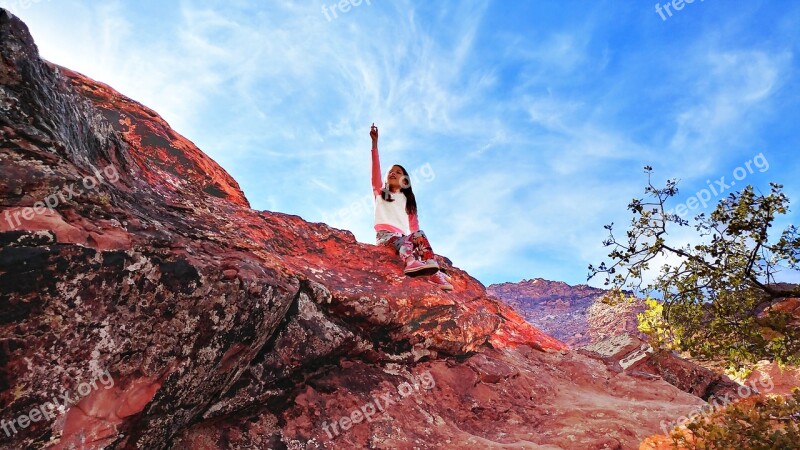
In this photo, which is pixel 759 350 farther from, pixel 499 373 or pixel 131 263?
pixel 131 263

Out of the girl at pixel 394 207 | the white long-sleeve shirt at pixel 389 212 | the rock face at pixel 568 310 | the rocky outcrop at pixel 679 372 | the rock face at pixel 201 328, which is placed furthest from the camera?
the rock face at pixel 568 310

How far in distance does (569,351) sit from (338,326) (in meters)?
11.1

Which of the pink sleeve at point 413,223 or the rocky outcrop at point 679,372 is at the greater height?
the pink sleeve at point 413,223

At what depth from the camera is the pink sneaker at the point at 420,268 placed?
9.72m

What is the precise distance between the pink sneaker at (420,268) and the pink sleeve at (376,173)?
2472mm

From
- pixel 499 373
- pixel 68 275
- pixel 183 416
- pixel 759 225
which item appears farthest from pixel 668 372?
pixel 68 275

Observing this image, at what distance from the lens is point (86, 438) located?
168 inches

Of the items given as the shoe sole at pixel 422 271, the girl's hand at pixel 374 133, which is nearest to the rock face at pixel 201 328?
the shoe sole at pixel 422 271

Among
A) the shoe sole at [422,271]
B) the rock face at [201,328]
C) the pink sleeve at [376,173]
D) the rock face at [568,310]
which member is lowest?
the rock face at [201,328]

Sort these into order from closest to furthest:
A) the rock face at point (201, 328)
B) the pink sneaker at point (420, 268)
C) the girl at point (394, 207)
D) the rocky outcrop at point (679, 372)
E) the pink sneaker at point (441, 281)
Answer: the rock face at point (201, 328) < the pink sneaker at point (420, 268) < the pink sneaker at point (441, 281) < the girl at point (394, 207) < the rocky outcrop at point (679, 372)

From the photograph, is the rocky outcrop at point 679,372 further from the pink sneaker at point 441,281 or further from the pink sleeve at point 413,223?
the pink sleeve at point 413,223

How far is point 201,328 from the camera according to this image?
5.15m

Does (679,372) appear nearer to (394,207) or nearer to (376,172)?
(394,207)

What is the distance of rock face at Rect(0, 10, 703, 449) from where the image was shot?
417 cm
